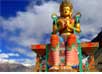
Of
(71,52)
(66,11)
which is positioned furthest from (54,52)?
(66,11)

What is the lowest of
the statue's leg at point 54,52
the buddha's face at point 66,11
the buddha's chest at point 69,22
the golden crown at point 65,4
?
the statue's leg at point 54,52

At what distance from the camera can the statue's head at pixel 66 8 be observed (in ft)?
25.8

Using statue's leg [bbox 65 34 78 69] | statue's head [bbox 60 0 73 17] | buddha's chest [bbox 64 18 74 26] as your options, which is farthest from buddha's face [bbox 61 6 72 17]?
statue's leg [bbox 65 34 78 69]

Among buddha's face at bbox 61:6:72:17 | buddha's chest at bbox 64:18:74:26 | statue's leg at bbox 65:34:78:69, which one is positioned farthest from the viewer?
buddha's face at bbox 61:6:72:17

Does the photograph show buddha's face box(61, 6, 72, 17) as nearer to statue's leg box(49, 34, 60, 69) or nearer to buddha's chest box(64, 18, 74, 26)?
buddha's chest box(64, 18, 74, 26)

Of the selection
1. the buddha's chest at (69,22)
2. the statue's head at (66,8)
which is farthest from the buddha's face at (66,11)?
the buddha's chest at (69,22)

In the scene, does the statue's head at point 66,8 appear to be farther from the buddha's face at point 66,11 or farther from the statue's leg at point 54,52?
the statue's leg at point 54,52

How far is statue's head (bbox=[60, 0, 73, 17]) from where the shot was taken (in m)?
7.86

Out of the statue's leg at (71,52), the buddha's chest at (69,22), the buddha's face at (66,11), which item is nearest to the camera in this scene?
the statue's leg at (71,52)

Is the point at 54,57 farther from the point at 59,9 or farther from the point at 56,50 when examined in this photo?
the point at 59,9

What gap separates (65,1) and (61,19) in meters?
0.59

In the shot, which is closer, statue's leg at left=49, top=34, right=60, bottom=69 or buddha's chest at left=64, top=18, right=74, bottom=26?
statue's leg at left=49, top=34, right=60, bottom=69

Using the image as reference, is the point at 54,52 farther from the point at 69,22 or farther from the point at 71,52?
the point at 69,22

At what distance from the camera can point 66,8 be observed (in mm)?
7840
